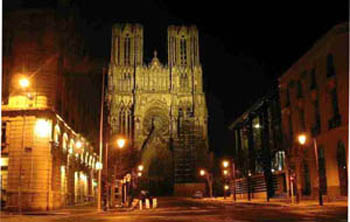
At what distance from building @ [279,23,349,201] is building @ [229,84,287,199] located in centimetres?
548

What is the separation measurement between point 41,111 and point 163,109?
70561 mm

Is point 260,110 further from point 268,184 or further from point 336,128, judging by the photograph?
point 336,128

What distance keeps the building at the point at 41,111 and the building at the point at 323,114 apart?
19542mm

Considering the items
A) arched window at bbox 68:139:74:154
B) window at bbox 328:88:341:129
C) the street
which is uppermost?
window at bbox 328:88:341:129

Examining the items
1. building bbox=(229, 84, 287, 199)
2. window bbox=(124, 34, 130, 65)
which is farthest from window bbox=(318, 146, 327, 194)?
window bbox=(124, 34, 130, 65)

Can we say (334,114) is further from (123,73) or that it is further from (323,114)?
(123,73)

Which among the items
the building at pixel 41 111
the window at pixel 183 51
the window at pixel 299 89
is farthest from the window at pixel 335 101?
the window at pixel 183 51

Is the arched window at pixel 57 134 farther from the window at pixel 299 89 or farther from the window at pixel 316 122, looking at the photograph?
the window at pixel 299 89

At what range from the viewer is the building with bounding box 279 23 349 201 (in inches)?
1363

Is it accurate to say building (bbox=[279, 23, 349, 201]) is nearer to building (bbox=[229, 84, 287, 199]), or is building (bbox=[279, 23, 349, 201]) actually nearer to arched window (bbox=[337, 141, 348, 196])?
arched window (bbox=[337, 141, 348, 196])

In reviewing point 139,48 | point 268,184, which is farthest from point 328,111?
point 139,48

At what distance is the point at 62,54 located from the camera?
136 feet

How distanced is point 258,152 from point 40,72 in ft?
103

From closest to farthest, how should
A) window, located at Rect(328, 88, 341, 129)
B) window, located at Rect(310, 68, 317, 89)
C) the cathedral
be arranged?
window, located at Rect(328, 88, 341, 129) → window, located at Rect(310, 68, 317, 89) → the cathedral
